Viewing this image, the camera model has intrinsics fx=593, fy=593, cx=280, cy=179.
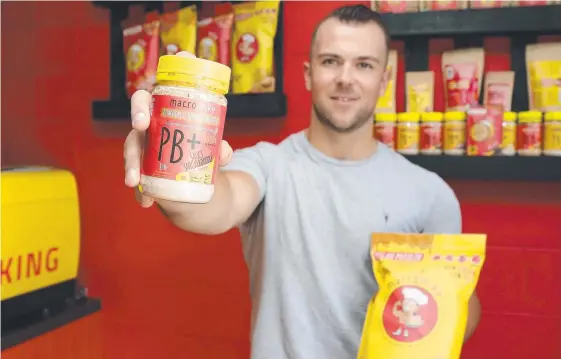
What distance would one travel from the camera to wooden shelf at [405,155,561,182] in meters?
1.62

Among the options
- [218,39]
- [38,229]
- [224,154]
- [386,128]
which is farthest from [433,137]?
[38,229]

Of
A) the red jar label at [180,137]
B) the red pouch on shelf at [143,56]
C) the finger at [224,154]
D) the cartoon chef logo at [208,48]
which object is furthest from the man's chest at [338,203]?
the red pouch on shelf at [143,56]

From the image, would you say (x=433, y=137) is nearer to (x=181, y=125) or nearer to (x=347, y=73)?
(x=347, y=73)

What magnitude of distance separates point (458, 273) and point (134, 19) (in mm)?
1469

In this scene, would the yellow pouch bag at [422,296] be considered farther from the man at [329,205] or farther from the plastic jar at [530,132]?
the plastic jar at [530,132]

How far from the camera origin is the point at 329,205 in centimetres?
142

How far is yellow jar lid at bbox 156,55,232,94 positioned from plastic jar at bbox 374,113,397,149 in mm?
957

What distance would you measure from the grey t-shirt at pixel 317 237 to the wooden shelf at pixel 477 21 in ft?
1.63

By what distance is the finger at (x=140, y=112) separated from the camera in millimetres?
832

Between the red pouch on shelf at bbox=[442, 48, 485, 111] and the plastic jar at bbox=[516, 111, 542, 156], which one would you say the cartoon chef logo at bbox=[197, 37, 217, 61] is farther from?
the plastic jar at bbox=[516, 111, 542, 156]

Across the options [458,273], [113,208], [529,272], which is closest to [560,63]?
[529,272]

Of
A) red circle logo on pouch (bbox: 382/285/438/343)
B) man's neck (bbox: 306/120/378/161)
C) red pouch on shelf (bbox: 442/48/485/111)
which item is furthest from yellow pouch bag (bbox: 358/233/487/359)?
red pouch on shelf (bbox: 442/48/485/111)

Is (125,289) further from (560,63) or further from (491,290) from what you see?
(560,63)

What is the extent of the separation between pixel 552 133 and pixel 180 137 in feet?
3.81
